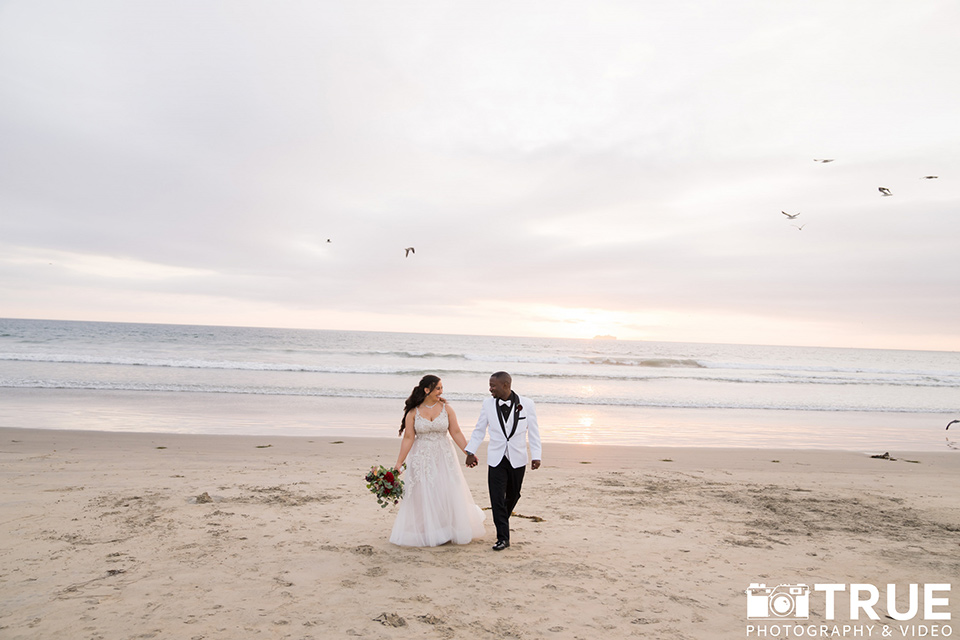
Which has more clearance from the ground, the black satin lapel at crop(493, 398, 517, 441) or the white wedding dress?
the black satin lapel at crop(493, 398, 517, 441)

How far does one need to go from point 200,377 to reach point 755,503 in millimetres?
24906

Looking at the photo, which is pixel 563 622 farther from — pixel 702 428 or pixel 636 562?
pixel 702 428

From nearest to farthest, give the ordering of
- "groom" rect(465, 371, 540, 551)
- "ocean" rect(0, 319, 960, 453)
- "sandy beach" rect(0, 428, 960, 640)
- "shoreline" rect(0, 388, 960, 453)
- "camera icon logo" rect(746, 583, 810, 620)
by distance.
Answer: "sandy beach" rect(0, 428, 960, 640) < "camera icon logo" rect(746, 583, 810, 620) < "groom" rect(465, 371, 540, 551) < "shoreline" rect(0, 388, 960, 453) < "ocean" rect(0, 319, 960, 453)

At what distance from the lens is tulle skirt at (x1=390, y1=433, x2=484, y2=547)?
18.7ft

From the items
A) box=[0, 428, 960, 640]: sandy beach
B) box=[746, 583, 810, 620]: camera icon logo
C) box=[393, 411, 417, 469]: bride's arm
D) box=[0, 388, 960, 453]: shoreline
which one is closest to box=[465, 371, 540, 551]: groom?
box=[0, 428, 960, 640]: sandy beach

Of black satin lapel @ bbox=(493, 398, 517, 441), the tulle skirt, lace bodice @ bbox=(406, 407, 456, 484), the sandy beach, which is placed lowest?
the sandy beach

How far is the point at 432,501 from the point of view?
18.9 feet

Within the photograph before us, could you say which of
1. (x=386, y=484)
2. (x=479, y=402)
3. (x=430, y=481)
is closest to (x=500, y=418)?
(x=430, y=481)

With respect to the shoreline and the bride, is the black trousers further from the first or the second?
the shoreline

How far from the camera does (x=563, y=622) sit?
4.11 meters

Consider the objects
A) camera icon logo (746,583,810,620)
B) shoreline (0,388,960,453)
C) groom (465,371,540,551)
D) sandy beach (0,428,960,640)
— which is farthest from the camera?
shoreline (0,388,960,453)

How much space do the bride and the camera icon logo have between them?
106 inches

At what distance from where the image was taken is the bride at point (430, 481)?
5.71 meters

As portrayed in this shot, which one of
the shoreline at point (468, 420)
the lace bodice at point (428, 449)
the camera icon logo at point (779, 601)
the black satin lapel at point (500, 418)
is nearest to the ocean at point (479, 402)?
the shoreline at point (468, 420)
